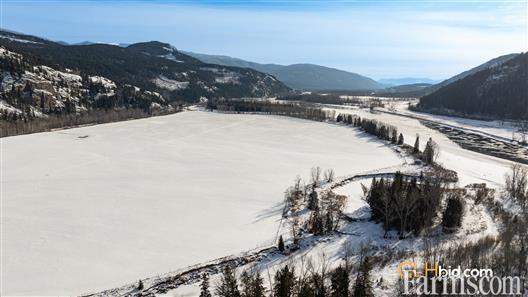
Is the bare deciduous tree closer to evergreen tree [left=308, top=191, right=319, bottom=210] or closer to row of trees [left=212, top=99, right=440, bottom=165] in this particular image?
row of trees [left=212, top=99, right=440, bottom=165]

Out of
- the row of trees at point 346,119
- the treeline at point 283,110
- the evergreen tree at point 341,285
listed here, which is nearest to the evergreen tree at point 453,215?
the evergreen tree at point 341,285

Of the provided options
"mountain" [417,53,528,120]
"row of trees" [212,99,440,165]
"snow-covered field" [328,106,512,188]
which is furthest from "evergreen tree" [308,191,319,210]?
"mountain" [417,53,528,120]

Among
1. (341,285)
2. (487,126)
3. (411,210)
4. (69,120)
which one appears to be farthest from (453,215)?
(69,120)

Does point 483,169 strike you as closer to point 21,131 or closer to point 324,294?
point 324,294

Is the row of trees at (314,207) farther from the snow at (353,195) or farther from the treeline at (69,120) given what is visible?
the treeline at (69,120)

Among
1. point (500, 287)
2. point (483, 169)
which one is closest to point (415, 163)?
point (483, 169)

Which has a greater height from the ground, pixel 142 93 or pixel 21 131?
pixel 142 93
